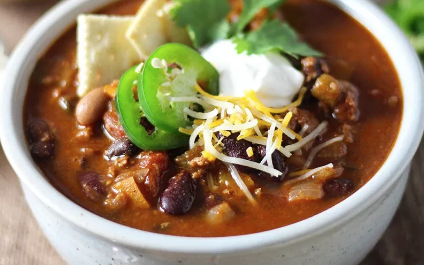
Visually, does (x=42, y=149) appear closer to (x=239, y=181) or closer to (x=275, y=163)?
(x=239, y=181)

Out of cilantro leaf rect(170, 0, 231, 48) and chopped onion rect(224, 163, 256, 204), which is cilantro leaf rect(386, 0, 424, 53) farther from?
chopped onion rect(224, 163, 256, 204)

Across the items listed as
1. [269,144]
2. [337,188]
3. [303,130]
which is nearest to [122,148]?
[269,144]

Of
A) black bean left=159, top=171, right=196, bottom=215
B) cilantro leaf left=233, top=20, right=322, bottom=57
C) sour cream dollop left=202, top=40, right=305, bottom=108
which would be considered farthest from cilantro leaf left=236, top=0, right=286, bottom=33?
black bean left=159, top=171, right=196, bottom=215

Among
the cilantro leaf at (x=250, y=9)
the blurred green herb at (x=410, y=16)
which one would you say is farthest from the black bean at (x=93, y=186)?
the blurred green herb at (x=410, y=16)

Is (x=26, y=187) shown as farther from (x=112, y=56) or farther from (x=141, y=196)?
(x=112, y=56)

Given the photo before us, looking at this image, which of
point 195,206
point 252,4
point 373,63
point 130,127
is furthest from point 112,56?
point 373,63

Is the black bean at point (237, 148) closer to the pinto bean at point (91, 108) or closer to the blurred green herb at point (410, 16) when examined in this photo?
the pinto bean at point (91, 108)
